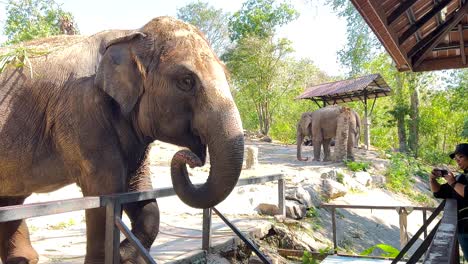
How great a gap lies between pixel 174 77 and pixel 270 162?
39.2 feet

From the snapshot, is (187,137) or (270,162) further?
(270,162)

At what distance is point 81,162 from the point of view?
2.84 meters

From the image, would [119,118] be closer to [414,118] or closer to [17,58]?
[17,58]

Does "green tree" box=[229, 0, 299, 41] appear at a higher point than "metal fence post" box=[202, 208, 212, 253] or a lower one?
higher

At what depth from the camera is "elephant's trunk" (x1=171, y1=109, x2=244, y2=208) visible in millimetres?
→ 2658

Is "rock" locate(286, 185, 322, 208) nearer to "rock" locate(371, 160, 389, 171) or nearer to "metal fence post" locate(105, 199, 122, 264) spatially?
"metal fence post" locate(105, 199, 122, 264)

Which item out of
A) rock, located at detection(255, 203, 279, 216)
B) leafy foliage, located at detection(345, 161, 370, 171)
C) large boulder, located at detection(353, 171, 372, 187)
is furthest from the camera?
leafy foliage, located at detection(345, 161, 370, 171)

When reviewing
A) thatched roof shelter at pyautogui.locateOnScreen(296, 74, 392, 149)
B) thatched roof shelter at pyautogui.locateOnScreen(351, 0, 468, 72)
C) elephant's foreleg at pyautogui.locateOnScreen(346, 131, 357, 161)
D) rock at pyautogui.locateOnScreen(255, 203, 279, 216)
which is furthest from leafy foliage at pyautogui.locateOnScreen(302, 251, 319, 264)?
thatched roof shelter at pyautogui.locateOnScreen(296, 74, 392, 149)

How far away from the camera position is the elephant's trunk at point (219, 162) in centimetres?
266

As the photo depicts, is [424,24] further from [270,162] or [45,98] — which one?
[270,162]

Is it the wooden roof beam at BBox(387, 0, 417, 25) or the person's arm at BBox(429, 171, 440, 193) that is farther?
the wooden roof beam at BBox(387, 0, 417, 25)

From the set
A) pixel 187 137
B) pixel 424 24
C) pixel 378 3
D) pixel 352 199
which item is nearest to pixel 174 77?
pixel 187 137

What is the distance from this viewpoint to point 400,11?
13.5ft

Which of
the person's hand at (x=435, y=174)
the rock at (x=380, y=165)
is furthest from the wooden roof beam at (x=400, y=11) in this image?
the rock at (x=380, y=165)
